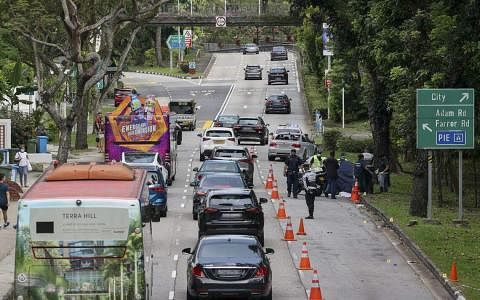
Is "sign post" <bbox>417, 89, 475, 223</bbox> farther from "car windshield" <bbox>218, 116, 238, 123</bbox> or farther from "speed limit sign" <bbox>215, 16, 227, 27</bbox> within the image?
"speed limit sign" <bbox>215, 16, 227, 27</bbox>

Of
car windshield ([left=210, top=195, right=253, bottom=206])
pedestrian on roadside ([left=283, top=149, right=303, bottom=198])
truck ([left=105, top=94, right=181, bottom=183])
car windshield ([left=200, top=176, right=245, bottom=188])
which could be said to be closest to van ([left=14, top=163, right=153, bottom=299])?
car windshield ([left=210, top=195, right=253, bottom=206])

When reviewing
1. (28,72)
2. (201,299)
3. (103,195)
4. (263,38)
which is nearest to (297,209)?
(201,299)

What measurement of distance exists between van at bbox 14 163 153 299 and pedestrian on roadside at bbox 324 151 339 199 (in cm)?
2298

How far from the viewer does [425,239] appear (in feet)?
99.5

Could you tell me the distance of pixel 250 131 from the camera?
6347 cm

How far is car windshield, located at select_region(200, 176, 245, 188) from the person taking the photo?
33656 mm

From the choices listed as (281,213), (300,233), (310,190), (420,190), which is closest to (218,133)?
(281,213)

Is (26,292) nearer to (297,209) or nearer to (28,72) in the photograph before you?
(297,209)

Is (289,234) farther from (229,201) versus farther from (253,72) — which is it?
(253,72)

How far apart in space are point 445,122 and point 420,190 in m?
3.31

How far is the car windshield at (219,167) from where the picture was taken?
126ft

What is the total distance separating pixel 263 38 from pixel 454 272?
422 feet

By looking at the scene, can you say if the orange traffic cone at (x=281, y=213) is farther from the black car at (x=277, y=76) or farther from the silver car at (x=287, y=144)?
the black car at (x=277, y=76)

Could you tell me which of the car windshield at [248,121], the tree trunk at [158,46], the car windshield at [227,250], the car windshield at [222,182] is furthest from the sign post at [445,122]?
the tree trunk at [158,46]
